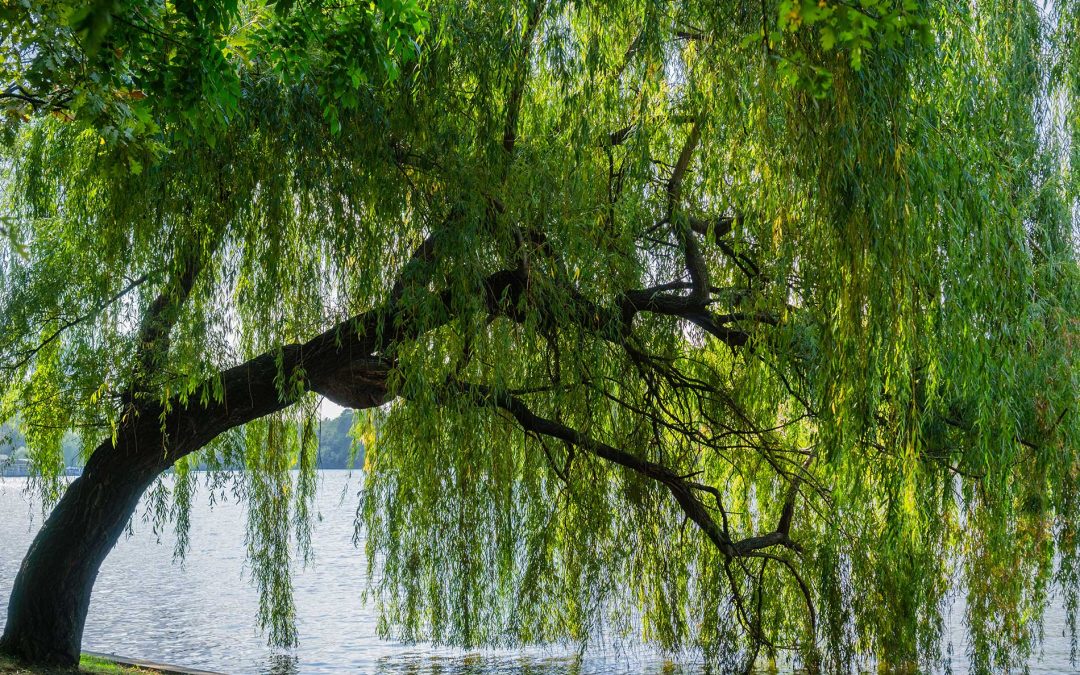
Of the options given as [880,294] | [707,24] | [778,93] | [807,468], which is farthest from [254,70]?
[807,468]

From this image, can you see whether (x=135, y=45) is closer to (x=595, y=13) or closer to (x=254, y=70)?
(x=254, y=70)

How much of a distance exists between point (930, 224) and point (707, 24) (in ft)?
4.05

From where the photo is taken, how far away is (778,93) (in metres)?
3.47

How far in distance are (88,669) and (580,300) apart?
3.68 metres

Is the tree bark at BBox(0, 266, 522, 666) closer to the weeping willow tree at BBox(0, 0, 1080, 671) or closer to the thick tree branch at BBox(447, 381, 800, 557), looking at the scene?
the weeping willow tree at BBox(0, 0, 1080, 671)

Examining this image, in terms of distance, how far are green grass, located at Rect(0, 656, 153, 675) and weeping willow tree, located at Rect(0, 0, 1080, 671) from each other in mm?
173

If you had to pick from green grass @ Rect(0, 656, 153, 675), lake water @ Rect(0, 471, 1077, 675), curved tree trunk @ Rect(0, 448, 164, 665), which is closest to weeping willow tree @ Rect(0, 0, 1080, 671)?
curved tree trunk @ Rect(0, 448, 164, 665)

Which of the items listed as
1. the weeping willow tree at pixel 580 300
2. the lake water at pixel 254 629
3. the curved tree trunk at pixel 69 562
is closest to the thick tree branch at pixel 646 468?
the weeping willow tree at pixel 580 300

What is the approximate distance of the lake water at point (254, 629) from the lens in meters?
8.30

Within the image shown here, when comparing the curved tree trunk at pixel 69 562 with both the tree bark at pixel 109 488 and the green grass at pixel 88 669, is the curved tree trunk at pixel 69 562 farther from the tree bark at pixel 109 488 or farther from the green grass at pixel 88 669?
the green grass at pixel 88 669

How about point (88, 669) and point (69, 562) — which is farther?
point (88, 669)

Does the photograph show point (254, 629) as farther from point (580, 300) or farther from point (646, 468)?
point (580, 300)

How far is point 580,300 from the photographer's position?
16.0ft

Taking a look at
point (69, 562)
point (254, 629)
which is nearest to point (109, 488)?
point (69, 562)
